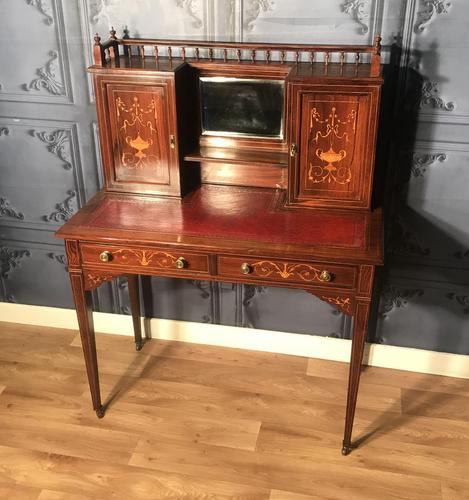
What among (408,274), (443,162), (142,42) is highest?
(142,42)

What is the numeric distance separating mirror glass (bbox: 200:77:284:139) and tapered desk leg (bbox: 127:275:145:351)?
2.69ft

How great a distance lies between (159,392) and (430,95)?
1.62 meters

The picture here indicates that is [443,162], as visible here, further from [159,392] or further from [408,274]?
[159,392]

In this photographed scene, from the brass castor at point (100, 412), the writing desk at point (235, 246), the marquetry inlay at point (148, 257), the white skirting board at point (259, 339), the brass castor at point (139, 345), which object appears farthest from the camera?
the brass castor at point (139, 345)

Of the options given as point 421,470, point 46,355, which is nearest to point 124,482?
point 46,355

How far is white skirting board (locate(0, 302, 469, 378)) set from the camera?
276cm

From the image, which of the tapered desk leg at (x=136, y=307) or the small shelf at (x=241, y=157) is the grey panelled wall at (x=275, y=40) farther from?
the small shelf at (x=241, y=157)

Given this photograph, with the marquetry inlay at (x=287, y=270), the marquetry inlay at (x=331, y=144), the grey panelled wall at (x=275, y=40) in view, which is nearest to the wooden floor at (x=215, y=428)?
the grey panelled wall at (x=275, y=40)

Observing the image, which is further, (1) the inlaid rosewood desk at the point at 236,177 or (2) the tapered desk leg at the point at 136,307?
(2) the tapered desk leg at the point at 136,307

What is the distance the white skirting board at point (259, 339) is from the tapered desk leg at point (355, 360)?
1.68 feet

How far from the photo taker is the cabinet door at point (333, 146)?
2.11 meters

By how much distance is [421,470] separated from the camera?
232 cm

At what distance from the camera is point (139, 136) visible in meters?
2.33

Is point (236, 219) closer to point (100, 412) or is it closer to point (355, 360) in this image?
point (355, 360)
